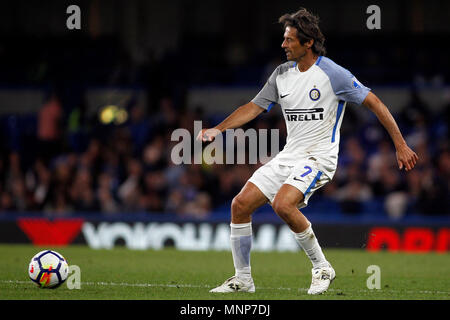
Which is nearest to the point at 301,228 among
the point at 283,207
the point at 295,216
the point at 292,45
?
the point at 295,216

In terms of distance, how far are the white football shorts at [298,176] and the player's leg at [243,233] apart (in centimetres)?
8

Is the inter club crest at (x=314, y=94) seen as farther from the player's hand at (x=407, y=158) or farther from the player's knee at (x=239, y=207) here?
the player's knee at (x=239, y=207)

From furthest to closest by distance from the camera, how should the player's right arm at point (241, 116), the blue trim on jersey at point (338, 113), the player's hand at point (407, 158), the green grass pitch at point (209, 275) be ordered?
the player's right arm at point (241, 116) < the blue trim on jersey at point (338, 113) < the green grass pitch at point (209, 275) < the player's hand at point (407, 158)

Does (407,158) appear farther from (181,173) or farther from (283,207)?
(181,173)

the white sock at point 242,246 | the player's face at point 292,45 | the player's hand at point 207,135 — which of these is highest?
the player's face at point 292,45

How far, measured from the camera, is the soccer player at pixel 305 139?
25.5 ft

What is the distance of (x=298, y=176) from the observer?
7754 mm

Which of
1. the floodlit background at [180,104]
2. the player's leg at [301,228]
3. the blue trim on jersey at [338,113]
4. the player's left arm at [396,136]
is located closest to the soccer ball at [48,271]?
the player's leg at [301,228]

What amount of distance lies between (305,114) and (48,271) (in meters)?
2.79

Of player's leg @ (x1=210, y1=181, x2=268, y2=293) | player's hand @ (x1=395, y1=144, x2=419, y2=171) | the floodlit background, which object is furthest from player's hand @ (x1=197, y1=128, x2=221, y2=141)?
the floodlit background

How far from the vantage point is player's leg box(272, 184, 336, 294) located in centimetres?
762

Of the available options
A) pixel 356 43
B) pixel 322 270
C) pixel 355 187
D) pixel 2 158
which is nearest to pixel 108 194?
pixel 2 158

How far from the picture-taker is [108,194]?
55.2 ft
